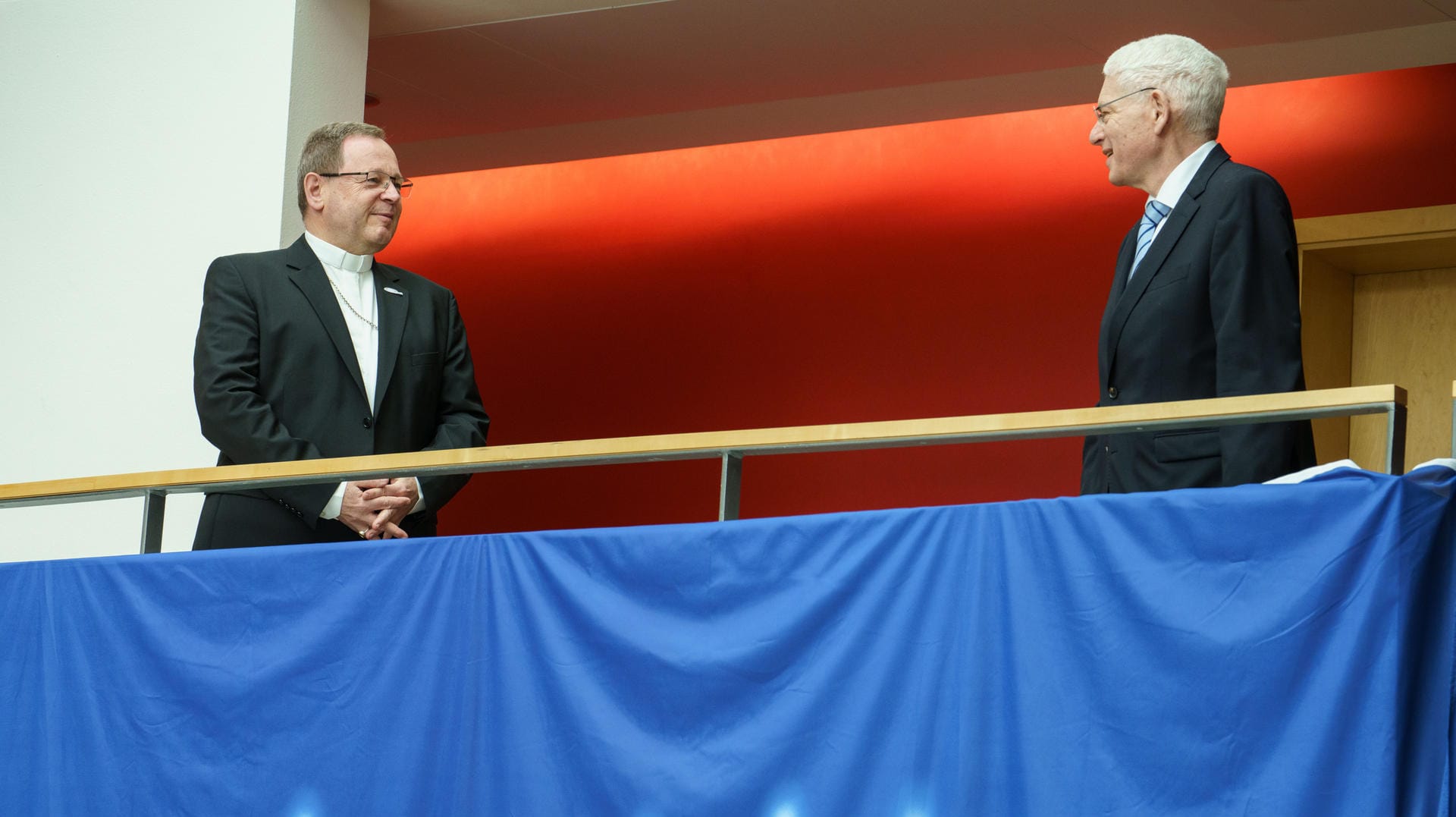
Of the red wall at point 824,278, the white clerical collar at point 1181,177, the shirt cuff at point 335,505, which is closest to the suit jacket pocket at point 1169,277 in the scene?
the white clerical collar at point 1181,177

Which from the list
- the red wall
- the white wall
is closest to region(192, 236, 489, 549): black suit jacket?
the white wall

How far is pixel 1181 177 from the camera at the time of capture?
297 cm

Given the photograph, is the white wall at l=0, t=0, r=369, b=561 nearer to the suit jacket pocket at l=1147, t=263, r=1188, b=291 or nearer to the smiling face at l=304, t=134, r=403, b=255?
the smiling face at l=304, t=134, r=403, b=255

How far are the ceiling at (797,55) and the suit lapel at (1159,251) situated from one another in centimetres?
221

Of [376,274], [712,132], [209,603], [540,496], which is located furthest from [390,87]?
[209,603]

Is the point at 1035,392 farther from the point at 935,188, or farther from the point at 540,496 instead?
the point at 540,496

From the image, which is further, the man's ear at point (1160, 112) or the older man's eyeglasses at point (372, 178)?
the older man's eyeglasses at point (372, 178)

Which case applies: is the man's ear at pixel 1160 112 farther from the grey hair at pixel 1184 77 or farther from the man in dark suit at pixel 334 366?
the man in dark suit at pixel 334 366

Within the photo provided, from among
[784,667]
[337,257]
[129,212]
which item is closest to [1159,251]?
[784,667]

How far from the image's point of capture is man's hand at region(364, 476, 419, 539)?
330cm

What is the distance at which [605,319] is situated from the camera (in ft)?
22.1

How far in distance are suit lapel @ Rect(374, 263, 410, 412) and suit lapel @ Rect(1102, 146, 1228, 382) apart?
1.47m

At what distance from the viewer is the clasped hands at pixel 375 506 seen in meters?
3.30

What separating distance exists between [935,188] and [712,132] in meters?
0.84
